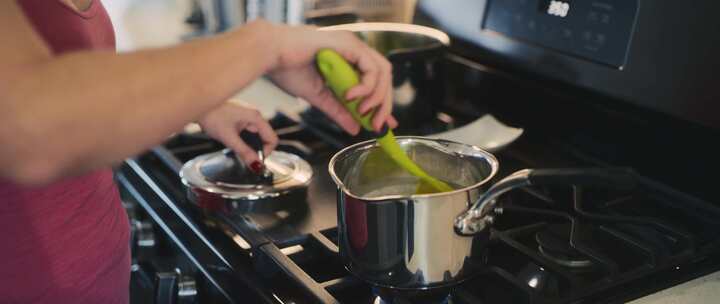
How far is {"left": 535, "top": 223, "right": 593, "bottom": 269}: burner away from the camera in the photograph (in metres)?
0.65

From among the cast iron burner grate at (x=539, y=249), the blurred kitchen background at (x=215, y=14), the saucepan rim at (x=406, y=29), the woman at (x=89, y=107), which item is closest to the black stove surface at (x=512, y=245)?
the cast iron burner grate at (x=539, y=249)

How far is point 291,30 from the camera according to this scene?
0.53 metres

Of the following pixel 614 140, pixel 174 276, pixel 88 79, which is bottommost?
pixel 174 276

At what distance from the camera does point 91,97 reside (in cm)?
41

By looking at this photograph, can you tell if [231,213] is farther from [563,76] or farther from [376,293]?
[563,76]

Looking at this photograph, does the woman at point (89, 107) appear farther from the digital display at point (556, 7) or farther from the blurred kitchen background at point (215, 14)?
the blurred kitchen background at point (215, 14)

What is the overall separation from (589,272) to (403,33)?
51 cm

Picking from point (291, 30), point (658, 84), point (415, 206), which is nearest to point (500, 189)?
point (415, 206)

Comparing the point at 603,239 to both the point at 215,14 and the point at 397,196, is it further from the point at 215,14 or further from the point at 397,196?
the point at 215,14

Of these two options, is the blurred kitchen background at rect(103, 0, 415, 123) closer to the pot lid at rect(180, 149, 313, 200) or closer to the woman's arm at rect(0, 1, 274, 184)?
the pot lid at rect(180, 149, 313, 200)

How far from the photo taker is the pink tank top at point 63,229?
2.09 feet

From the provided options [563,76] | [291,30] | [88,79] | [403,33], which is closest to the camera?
[88,79]

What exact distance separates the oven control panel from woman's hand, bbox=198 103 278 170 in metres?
0.36

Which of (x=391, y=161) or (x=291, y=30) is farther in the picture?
(x=391, y=161)
